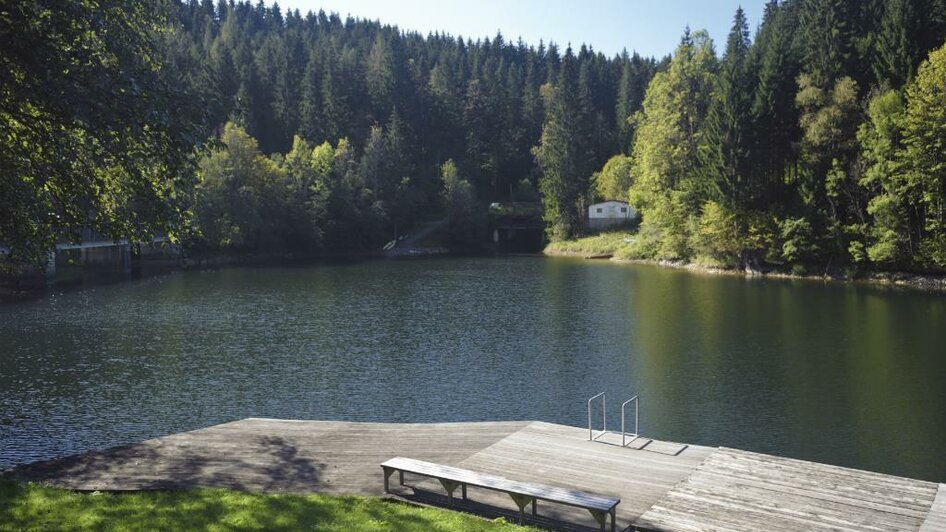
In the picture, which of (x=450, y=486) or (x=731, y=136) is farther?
(x=731, y=136)

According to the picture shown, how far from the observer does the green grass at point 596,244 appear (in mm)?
85875

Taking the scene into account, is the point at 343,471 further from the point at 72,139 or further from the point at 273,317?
the point at 273,317

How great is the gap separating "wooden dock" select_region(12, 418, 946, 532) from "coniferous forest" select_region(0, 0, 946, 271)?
4.72m

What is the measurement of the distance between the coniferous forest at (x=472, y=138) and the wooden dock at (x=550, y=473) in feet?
15.5

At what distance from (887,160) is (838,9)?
15.6 meters

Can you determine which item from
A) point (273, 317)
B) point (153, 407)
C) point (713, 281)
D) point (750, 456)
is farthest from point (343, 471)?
point (713, 281)

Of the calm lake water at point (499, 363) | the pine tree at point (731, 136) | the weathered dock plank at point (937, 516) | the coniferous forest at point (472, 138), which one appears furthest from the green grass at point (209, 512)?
the pine tree at point (731, 136)

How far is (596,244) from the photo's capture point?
8862 cm

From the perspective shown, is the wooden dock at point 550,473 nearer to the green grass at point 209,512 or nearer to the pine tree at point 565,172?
the green grass at point 209,512

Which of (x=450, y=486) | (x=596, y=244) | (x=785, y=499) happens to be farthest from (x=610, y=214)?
(x=450, y=486)

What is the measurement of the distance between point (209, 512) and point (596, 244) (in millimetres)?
79713

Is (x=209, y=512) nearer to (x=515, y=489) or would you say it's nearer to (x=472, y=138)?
(x=515, y=489)

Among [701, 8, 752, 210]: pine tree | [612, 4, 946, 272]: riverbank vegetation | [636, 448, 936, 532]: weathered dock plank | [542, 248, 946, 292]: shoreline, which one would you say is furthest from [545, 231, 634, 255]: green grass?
[636, 448, 936, 532]: weathered dock plank

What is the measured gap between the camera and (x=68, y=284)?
186 feet
